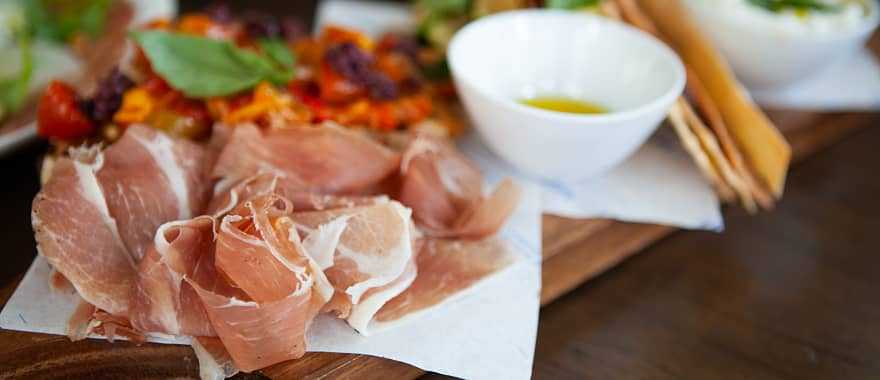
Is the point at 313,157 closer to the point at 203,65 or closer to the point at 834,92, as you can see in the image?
the point at 203,65

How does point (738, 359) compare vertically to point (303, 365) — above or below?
below

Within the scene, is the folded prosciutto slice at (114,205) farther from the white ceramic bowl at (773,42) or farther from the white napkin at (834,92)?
the white napkin at (834,92)

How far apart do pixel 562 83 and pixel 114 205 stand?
970 millimetres

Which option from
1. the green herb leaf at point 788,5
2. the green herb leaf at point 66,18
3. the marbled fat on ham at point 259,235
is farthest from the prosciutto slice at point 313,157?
the green herb leaf at point 788,5

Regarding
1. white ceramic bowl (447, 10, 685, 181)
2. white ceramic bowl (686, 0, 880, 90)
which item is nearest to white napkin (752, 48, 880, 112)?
white ceramic bowl (686, 0, 880, 90)

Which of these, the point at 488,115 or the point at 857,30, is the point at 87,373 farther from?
the point at 857,30

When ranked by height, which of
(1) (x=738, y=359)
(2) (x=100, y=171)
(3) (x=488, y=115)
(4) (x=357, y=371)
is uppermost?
(2) (x=100, y=171)

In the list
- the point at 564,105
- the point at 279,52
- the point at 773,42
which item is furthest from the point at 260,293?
the point at 773,42

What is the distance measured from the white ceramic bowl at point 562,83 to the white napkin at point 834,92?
49 cm

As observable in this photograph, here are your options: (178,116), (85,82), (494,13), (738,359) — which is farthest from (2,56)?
(738,359)

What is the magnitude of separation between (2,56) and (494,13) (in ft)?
3.91

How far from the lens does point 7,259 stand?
129 centimetres

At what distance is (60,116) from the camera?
4.52 feet

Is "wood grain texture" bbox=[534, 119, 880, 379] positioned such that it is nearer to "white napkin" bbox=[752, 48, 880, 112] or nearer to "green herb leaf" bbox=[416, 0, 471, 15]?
"white napkin" bbox=[752, 48, 880, 112]
